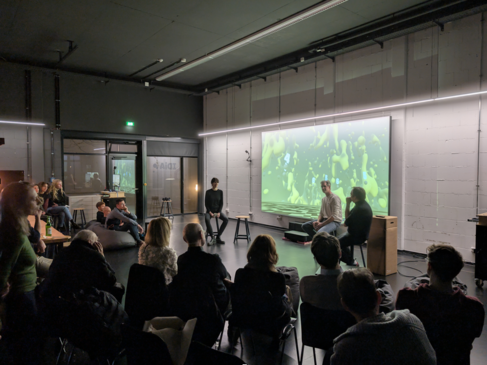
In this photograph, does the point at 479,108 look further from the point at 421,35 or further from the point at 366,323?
the point at 366,323

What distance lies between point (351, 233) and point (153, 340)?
12.3 ft

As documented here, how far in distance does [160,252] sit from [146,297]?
50cm

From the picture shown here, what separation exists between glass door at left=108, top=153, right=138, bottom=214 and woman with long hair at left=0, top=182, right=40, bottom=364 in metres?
7.57

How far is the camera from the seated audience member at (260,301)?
2.21m

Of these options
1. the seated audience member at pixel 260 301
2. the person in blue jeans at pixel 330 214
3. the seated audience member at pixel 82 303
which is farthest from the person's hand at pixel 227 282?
the person in blue jeans at pixel 330 214

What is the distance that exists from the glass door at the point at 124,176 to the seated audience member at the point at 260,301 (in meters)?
8.23

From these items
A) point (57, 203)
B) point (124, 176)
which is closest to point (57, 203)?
point (57, 203)

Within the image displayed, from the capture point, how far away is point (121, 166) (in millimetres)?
9828

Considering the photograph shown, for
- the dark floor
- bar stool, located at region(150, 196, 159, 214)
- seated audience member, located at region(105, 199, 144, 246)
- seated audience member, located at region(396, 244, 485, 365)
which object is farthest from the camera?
bar stool, located at region(150, 196, 159, 214)

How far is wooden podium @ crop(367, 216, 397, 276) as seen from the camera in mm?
4555

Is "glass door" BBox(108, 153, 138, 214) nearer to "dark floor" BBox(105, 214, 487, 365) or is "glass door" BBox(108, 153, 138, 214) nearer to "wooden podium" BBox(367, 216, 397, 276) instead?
"dark floor" BBox(105, 214, 487, 365)

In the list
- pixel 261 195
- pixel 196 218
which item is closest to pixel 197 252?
pixel 261 195

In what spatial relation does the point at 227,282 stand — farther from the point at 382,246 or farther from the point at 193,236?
the point at 382,246

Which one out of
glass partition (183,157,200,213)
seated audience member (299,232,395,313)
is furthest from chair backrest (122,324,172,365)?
glass partition (183,157,200,213)
